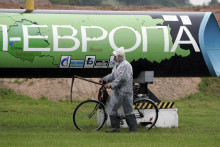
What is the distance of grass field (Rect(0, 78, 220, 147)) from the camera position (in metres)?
13.8

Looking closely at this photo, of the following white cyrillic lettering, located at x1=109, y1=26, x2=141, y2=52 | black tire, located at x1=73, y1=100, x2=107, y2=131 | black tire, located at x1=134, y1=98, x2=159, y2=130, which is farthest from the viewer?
white cyrillic lettering, located at x1=109, y1=26, x2=141, y2=52

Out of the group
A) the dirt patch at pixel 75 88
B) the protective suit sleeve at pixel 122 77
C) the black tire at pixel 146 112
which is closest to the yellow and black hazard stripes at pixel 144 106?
the black tire at pixel 146 112

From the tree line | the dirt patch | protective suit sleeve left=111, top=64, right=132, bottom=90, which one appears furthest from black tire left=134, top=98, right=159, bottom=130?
the tree line

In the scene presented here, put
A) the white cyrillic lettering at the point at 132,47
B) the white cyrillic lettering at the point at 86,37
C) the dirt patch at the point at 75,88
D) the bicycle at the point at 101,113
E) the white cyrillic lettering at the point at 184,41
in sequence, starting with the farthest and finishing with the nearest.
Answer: the dirt patch at the point at 75,88 < the white cyrillic lettering at the point at 184,41 < the white cyrillic lettering at the point at 132,47 < the white cyrillic lettering at the point at 86,37 < the bicycle at the point at 101,113

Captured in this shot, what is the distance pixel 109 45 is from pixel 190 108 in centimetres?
777

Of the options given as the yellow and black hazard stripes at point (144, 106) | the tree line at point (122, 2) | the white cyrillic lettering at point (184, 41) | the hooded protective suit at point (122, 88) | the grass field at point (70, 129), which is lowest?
the grass field at point (70, 129)

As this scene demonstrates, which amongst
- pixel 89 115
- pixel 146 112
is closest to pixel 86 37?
pixel 89 115

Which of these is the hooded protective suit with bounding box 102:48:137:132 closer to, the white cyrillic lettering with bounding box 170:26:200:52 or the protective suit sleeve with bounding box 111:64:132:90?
the protective suit sleeve with bounding box 111:64:132:90

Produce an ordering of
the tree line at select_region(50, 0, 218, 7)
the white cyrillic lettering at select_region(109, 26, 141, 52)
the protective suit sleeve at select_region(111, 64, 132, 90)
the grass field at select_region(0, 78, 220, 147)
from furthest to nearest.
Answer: the tree line at select_region(50, 0, 218, 7), the white cyrillic lettering at select_region(109, 26, 141, 52), the protective suit sleeve at select_region(111, 64, 132, 90), the grass field at select_region(0, 78, 220, 147)

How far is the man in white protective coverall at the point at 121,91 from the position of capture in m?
15.3

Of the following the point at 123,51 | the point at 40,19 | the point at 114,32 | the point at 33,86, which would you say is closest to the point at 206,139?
the point at 123,51

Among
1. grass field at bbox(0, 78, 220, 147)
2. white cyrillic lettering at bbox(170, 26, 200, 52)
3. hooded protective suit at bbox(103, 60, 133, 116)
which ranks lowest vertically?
grass field at bbox(0, 78, 220, 147)

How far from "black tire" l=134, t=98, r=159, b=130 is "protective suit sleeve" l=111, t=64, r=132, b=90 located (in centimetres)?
117

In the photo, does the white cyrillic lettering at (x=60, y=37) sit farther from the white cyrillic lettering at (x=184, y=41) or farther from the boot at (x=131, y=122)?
the white cyrillic lettering at (x=184, y=41)
